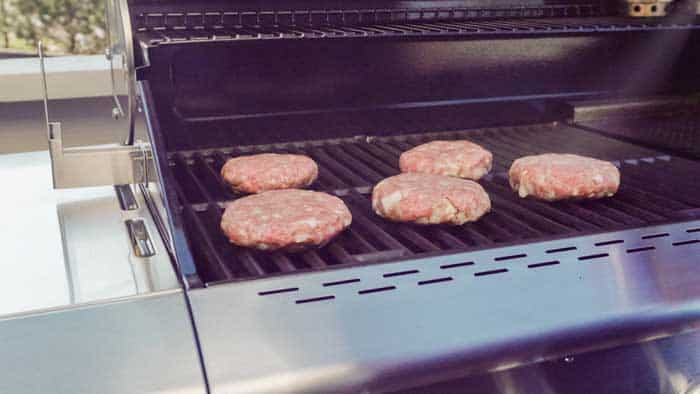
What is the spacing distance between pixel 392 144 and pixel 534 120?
530 mm

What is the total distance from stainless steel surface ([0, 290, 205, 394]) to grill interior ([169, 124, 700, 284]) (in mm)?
161

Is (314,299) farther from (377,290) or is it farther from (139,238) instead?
(139,238)

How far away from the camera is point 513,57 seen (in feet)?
7.40

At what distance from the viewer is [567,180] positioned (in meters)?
1.64

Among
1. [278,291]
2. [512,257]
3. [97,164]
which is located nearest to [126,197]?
[97,164]

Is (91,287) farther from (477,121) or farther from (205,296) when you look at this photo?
(477,121)

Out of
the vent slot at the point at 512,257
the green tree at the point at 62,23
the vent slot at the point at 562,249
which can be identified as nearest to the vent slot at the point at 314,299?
the vent slot at the point at 512,257

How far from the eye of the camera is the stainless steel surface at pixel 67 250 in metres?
1.17

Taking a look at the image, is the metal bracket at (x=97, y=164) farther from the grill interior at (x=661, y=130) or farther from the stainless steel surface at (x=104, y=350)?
the grill interior at (x=661, y=130)

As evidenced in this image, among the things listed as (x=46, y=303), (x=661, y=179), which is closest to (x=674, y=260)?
(x=661, y=179)

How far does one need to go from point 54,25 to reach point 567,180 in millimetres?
4957

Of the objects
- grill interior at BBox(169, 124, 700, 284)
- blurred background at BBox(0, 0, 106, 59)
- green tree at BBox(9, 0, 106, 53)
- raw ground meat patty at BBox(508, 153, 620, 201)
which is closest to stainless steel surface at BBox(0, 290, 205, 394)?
grill interior at BBox(169, 124, 700, 284)

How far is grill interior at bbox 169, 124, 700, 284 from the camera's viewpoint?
4.42ft

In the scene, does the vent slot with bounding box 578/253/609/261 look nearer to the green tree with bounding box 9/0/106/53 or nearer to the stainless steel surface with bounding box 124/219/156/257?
the stainless steel surface with bounding box 124/219/156/257
